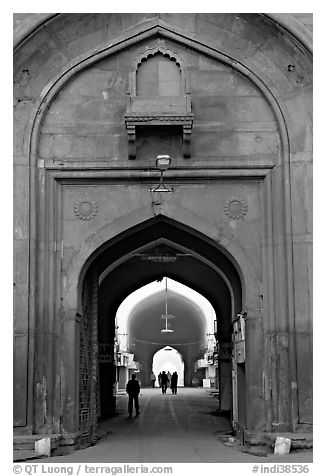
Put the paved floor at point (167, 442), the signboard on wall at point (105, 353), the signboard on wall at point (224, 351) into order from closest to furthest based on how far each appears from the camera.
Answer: the paved floor at point (167, 442) < the signboard on wall at point (224, 351) < the signboard on wall at point (105, 353)

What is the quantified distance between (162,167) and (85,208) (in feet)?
4.42

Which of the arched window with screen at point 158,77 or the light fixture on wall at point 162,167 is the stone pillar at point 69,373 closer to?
the light fixture on wall at point 162,167

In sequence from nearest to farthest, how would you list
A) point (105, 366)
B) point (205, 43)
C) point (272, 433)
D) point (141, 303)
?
1. point (272, 433)
2. point (205, 43)
3. point (105, 366)
4. point (141, 303)

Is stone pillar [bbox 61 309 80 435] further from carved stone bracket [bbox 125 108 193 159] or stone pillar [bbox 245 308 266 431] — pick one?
carved stone bracket [bbox 125 108 193 159]

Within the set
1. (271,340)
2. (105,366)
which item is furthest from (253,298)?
(105,366)

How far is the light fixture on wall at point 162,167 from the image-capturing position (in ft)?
32.9

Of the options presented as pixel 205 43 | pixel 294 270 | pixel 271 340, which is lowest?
pixel 271 340

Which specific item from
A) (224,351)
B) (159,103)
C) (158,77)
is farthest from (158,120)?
(224,351)

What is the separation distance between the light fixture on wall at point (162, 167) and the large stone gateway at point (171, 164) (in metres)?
0.10

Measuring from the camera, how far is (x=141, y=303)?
33875 millimetres

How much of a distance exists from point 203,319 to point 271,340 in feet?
79.5

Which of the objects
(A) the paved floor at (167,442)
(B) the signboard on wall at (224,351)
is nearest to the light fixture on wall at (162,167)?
(A) the paved floor at (167,442)

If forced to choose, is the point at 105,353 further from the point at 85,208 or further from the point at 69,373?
the point at 85,208
